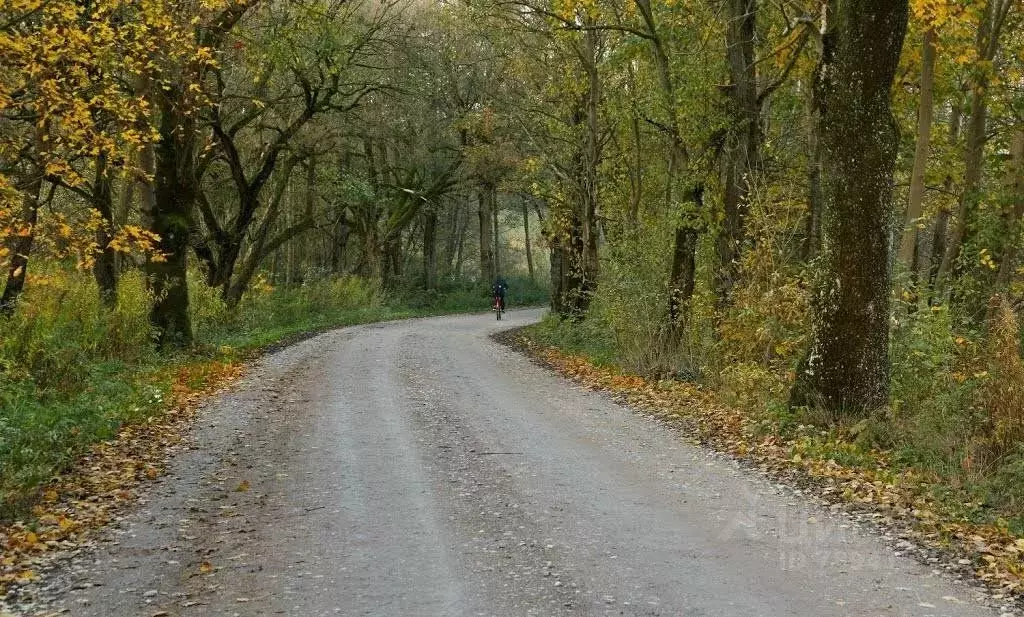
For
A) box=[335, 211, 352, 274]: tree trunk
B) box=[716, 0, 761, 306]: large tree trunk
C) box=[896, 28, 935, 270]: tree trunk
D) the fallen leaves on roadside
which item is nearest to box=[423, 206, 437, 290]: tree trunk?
box=[335, 211, 352, 274]: tree trunk

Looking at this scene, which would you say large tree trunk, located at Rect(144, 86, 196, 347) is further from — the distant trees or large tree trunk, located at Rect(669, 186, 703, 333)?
large tree trunk, located at Rect(669, 186, 703, 333)

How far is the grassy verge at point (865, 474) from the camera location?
22.1ft

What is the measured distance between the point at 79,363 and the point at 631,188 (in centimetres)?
1826

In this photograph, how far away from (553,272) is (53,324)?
22112mm

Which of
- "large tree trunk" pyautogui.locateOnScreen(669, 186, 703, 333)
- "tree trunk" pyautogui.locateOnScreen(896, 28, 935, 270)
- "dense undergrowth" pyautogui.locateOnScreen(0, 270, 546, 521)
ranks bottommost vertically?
"dense undergrowth" pyautogui.locateOnScreen(0, 270, 546, 521)

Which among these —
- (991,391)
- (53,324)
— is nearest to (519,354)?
(53,324)

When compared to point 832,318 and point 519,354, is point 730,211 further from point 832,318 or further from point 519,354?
point 519,354

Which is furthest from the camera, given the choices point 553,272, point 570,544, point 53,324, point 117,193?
point 553,272

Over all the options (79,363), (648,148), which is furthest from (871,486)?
(648,148)

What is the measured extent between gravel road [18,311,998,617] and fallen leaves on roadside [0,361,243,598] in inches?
11.5

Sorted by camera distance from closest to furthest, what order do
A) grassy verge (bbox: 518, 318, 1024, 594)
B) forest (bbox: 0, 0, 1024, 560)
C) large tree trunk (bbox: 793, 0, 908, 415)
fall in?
1. grassy verge (bbox: 518, 318, 1024, 594)
2. large tree trunk (bbox: 793, 0, 908, 415)
3. forest (bbox: 0, 0, 1024, 560)

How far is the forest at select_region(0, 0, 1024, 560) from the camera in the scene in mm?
10367

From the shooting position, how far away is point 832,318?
1060 centimetres

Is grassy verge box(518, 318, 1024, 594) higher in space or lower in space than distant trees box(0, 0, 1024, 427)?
lower
